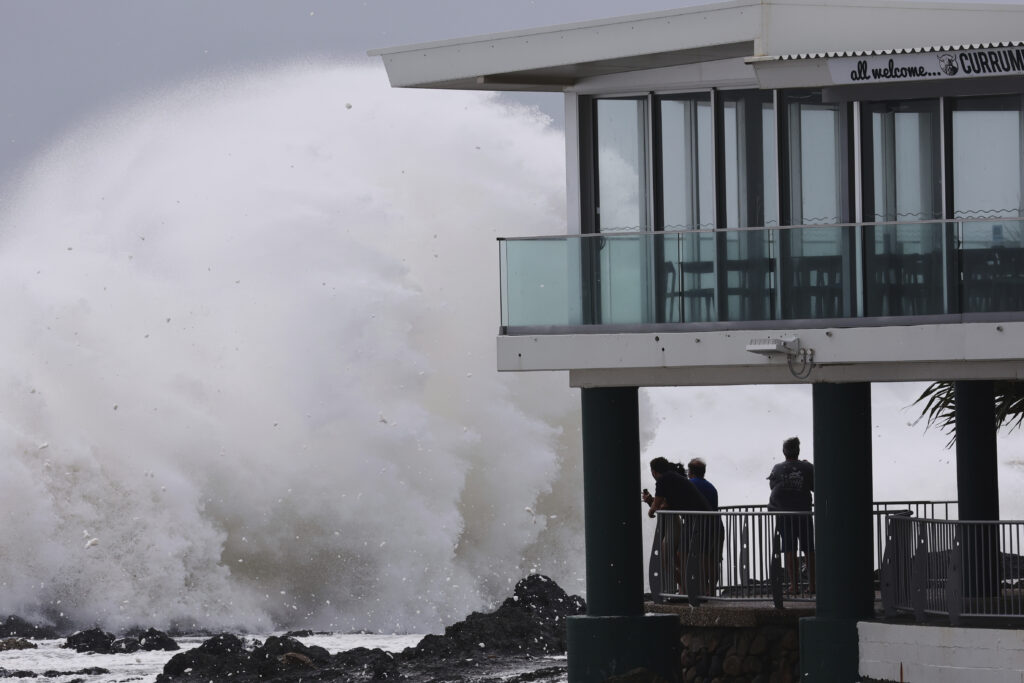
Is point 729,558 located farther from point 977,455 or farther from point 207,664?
point 207,664

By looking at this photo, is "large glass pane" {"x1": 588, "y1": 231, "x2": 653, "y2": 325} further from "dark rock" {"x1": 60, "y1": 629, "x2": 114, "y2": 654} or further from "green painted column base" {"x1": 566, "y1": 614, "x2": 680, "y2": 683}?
"dark rock" {"x1": 60, "y1": 629, "x2": 114, "y2": 654}

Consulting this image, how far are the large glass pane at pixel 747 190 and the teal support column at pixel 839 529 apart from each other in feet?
4.19

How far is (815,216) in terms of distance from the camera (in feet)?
66.4

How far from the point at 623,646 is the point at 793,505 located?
2193 millimetres

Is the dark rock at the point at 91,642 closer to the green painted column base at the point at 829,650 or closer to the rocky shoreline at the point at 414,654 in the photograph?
the rocky shoreline at the point at 414,654

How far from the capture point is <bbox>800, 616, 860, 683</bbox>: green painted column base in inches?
760

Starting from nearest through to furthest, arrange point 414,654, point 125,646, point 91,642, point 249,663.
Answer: point 249,663 < point 414,654 < point 125,646 < point 91,642

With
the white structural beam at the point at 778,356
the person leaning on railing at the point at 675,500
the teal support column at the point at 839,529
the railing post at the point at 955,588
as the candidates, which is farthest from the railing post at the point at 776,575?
the railing post at the point at 955,588

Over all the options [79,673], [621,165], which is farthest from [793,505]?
[79,673]

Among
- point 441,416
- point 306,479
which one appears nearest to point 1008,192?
point 306,479

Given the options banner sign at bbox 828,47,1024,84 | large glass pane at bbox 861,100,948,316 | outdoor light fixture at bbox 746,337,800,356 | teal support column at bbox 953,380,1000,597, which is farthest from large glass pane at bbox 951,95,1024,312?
teal support column at bbox 953,380,1000,597

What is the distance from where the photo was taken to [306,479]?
46250mm

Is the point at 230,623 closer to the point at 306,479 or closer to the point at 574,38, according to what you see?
the point at 306,479

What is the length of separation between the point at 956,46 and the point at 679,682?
673 centimetres
